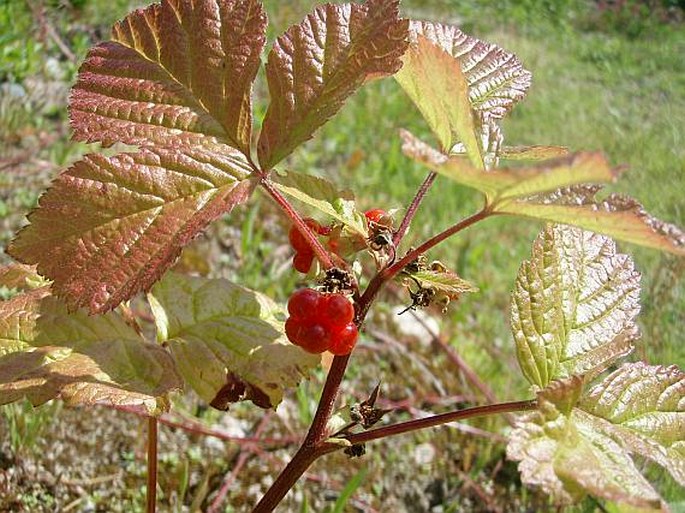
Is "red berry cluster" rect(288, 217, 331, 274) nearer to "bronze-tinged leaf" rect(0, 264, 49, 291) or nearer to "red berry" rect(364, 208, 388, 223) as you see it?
"red berry" rect(364, 208, 388, 223)

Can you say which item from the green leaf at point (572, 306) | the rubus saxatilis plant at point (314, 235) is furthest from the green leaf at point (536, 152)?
the green leaf at point (572, 306)

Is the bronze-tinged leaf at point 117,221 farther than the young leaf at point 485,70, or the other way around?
the young leaf at point 485,70

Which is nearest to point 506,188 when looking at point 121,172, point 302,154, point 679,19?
point 121,172

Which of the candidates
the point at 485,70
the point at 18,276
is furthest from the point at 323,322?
the point at 18,276

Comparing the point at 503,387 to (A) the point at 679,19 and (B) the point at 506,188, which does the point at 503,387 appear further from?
(A) the point at 679,19

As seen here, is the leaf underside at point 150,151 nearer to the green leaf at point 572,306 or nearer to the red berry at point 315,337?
the red berry at point 315,337

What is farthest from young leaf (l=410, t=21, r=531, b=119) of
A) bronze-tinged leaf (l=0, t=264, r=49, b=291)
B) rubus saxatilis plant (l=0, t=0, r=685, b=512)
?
bronze-tinged leaf (l=0, t=264, r=49, b=291)
